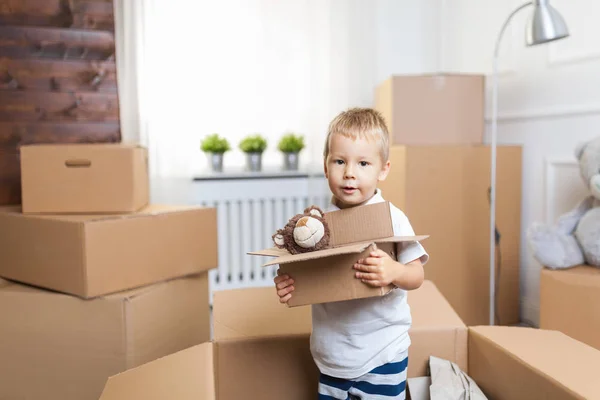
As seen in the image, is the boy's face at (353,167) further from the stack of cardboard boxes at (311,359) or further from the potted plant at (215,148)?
the potted plant at (215,148)

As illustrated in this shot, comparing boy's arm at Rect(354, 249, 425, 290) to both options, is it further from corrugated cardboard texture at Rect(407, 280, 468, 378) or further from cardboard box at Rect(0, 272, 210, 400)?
cardboard box at Rect(0, 272, 210, 400)

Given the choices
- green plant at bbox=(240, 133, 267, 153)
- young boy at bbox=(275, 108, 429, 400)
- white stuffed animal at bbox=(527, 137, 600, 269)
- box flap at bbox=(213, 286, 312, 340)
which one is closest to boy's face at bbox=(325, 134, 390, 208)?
young boy at bbox=(275, 108, 429, 400)

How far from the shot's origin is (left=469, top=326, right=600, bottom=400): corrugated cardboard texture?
2.61 feet

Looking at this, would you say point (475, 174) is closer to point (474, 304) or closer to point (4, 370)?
point (474, 304)

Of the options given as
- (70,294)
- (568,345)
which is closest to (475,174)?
(568,345)

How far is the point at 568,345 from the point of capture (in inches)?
36.8

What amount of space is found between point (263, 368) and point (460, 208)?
1.29 meters

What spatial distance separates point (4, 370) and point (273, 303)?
88 cm

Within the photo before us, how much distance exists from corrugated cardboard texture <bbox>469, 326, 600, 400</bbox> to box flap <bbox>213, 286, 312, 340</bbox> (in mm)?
331

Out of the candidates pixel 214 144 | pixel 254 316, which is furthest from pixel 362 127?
pixel 214 144

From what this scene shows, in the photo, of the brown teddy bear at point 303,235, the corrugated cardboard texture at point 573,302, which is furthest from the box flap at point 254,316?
the corrugated cardboard texture at point 573,302

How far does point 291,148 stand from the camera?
2.58 metres

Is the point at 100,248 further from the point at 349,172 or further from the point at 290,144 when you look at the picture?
the point at 290,144

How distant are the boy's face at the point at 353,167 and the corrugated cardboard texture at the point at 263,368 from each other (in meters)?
0.30
